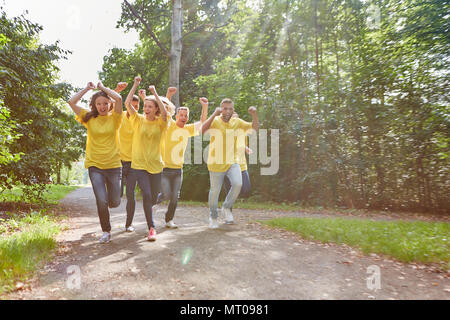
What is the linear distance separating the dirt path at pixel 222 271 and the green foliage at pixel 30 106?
14.9 feet

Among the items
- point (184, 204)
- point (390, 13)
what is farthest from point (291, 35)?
point (184, 204)

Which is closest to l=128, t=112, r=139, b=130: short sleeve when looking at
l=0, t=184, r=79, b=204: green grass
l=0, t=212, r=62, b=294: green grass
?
l=0, t=212, r=62, b=294: green grass

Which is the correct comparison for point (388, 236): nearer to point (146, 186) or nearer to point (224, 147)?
point (224, 147)

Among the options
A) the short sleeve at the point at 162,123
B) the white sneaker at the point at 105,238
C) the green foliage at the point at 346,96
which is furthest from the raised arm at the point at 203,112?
the green foliage at the point at 346,96

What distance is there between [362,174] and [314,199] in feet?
6.23

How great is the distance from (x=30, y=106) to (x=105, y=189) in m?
→ 5.82

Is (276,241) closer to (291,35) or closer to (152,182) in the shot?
(152,182)

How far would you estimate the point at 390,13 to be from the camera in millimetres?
10250

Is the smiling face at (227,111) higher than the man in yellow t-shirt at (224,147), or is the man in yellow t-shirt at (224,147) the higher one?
the smiling face at (227,111)

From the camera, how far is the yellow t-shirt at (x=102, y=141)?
16.6ft

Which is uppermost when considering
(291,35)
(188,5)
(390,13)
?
(188,5)

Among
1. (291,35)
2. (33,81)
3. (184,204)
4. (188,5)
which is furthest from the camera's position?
(188,5)

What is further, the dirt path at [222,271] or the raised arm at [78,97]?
the raised arm at [78,97]

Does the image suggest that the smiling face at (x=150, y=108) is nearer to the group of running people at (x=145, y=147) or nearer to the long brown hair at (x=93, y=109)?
the group of running people at (x=145, y=147)
